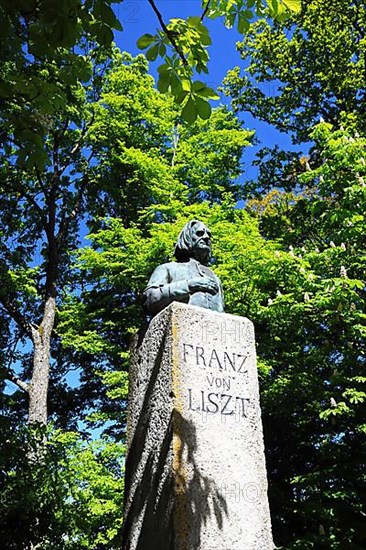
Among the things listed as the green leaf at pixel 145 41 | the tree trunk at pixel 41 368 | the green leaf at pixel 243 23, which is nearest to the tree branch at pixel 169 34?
the green leaf at pixel 145 41

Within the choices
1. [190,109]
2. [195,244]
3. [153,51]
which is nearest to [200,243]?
[195,244]

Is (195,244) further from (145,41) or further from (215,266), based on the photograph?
(215,266)

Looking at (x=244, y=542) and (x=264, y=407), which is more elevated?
(x=264, y=407)

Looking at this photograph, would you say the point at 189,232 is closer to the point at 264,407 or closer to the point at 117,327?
the point at 264,407

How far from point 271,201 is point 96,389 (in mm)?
8027

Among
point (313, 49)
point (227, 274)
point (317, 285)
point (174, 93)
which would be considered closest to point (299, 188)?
point (313, 49)

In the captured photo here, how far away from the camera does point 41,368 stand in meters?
16.1

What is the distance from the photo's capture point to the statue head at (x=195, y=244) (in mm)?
4562

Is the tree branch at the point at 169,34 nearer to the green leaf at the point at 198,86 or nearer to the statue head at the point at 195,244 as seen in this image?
the green leaf at the point at 198,86

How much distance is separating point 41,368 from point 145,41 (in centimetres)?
1404

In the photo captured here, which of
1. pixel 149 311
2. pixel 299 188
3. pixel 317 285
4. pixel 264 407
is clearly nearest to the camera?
pixel 149 311

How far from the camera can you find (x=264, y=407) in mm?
13445

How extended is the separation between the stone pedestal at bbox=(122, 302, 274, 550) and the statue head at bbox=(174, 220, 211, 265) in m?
0.67

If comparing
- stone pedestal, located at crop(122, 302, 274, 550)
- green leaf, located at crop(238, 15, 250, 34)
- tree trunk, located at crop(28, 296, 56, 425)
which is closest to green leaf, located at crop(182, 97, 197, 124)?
green leaf, located at crop(238, 15, 250, 34)
